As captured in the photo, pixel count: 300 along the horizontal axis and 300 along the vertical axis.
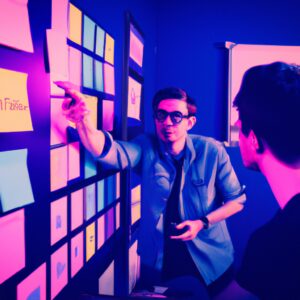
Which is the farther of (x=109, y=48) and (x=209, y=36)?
(x=209, y=36)

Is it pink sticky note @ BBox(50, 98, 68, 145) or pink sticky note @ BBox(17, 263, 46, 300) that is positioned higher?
pink sticky note @ BBox(50, 98, 68, 145)

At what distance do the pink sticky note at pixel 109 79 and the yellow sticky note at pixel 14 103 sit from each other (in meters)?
0.70

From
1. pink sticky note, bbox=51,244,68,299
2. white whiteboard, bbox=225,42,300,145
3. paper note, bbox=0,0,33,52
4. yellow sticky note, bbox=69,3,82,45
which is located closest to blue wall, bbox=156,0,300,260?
white whiteboard, bbox=225,42,300,145

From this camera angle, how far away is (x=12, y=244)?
3.23ft

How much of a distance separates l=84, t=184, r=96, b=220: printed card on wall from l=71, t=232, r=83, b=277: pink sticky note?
0.31ft

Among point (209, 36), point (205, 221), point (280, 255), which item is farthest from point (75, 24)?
point (209, 36)

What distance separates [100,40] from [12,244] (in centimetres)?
97

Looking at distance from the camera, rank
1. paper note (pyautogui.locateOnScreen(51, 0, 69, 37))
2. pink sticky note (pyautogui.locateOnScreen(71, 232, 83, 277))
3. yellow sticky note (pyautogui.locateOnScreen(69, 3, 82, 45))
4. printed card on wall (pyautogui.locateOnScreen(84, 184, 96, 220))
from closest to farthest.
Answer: paper note (pyautogui.locateOnScreen(51, 0, 69, 37))
yellow sticky note (pyautogui.locateOnScreen(69, 3, 82, 45))
pink sticky note (pyautogui.locateOnScreen(71, 232, 83, 277))
printed card on wall (pyautogui.locateOnScreen(84, 184, 96, 220))

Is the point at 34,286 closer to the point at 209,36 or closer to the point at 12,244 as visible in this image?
the point at 12,244

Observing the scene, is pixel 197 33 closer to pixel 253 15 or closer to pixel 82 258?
pixel 253 15

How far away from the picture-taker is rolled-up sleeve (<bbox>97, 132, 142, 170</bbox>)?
62.5 inches

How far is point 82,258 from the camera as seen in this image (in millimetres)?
1506

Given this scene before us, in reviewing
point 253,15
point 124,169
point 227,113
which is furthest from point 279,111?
point 253,15

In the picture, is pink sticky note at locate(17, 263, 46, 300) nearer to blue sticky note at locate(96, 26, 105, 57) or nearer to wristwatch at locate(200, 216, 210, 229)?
blue sticky note at locate(96, 26, 105, 57)
